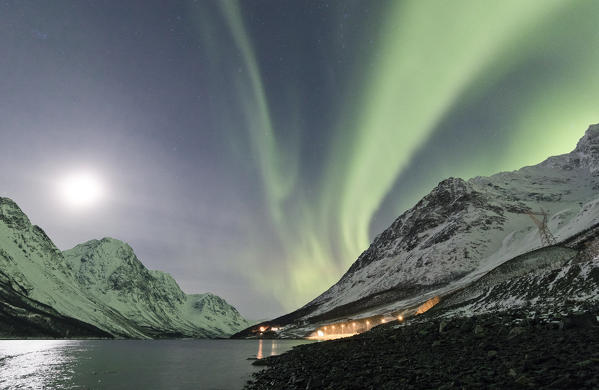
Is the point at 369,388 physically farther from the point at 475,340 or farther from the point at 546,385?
the point at 475,340

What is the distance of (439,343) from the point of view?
2908cm

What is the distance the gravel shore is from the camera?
Answer: 1540cm

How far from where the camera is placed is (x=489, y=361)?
20391mm

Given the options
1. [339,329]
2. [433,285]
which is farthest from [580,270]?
[433,285]

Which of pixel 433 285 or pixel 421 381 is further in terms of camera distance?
pixel 433 285

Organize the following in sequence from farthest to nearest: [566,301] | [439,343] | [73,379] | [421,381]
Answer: [73,379], [566,301], [439,343], [421,381]

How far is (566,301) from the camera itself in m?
33.8

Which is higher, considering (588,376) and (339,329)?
(339,329)

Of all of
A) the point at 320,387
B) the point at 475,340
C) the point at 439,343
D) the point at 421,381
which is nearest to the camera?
the point at 421,381

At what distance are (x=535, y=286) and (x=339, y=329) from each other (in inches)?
4411

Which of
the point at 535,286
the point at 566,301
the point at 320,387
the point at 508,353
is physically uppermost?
the point at 535,286

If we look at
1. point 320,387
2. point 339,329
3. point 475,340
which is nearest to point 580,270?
point 475,340

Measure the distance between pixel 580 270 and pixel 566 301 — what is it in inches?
431

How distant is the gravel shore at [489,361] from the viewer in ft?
50.5
